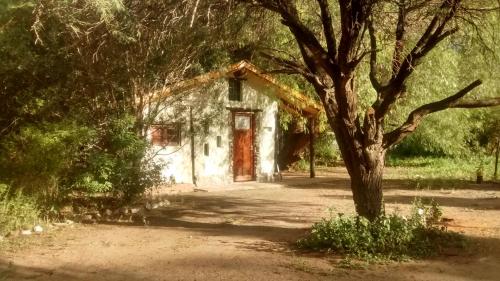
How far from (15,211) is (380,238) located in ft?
22.4

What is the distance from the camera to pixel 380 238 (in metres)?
8.82

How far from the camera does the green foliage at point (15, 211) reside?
1027 centimetres

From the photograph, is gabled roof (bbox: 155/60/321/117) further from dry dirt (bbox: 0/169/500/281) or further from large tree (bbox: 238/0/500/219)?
large tree (bbox: 238/0/500/219)

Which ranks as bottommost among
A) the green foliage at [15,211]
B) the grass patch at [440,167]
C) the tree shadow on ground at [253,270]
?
the tree shadow on ground at [253,270]

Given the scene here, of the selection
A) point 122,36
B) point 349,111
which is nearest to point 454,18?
point 349,111

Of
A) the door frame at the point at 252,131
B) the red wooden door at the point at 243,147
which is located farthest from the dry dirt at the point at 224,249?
the red wooden door at the point at 243,147

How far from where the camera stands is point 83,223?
40.0 feet

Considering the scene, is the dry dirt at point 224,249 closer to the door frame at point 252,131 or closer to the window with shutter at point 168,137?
the window with shutter at point 168,137

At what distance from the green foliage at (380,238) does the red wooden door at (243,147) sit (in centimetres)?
1179

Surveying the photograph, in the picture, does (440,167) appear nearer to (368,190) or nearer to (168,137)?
(168,137)

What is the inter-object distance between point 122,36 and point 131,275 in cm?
589

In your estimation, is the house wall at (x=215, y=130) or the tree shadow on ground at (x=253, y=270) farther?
the house wall at (x=215, y=130)

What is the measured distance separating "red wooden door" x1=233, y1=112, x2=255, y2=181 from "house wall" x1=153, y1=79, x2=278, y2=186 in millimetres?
213

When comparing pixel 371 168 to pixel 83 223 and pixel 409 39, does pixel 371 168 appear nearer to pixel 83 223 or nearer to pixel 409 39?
pixel 409 39
